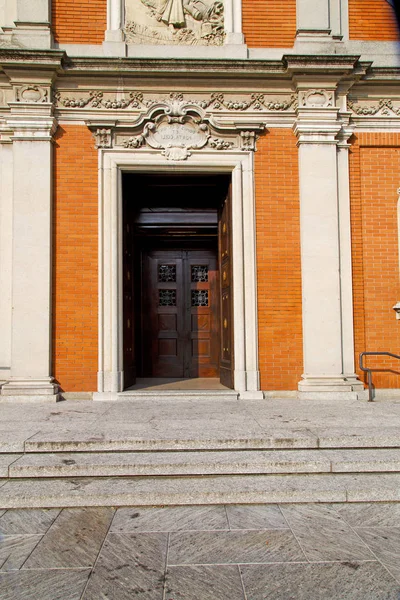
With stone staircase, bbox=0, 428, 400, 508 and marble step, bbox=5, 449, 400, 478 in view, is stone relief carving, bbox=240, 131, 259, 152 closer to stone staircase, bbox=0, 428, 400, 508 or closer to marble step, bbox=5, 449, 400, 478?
stone staircase, bbox=0, 428, 400, 508

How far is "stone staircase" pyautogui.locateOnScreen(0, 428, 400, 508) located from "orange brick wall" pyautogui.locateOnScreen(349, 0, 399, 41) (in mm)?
6332

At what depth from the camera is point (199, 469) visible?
4.36m

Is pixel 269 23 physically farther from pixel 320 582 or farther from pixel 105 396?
pixel 320 582

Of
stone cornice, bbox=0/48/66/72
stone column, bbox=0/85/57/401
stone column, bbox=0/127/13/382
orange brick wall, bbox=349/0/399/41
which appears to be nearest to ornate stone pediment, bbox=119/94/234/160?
stone column, bbox=0/85/57/401

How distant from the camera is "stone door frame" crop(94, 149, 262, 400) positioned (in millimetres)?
7281

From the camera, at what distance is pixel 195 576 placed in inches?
113

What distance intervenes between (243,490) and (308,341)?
A: 3621mm

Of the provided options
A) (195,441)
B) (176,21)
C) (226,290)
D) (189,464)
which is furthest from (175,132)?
(189,464)

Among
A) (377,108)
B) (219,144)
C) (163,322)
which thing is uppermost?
(377,108)

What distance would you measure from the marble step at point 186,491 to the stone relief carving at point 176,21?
21.7ft

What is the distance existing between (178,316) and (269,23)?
5.26m

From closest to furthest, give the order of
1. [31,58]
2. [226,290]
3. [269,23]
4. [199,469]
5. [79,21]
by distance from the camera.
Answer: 1. [199,469]
2. [31,58]
3. [79,21]
4. [269,23]
5. [226,290]

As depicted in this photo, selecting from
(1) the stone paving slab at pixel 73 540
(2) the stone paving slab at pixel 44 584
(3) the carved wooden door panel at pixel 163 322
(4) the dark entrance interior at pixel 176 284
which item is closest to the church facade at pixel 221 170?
(4) the dark entrance interior at pixel 176 284

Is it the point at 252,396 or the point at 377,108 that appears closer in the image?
Result: the point at 252,396
